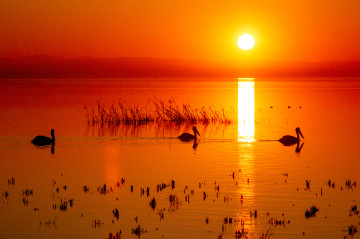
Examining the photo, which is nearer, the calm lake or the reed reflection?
the calm lake

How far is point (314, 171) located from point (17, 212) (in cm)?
1063

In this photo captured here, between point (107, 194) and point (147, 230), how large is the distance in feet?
12.4

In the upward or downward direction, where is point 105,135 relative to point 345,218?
upward

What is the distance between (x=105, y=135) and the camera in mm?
34469

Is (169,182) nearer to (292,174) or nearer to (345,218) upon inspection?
(292,174)

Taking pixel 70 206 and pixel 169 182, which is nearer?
pixel 70 206

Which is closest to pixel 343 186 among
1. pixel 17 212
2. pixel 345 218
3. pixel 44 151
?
pixel 345 218

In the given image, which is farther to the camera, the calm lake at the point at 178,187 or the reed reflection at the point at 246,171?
the reed reflection at the point at 246,171

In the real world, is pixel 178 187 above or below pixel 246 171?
below

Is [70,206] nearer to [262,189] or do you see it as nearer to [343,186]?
[262,189]

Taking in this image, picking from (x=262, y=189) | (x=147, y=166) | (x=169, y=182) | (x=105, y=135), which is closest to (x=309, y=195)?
(x=262, y=189)

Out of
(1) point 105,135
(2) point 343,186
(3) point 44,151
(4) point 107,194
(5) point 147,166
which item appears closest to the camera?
(4) point 107,194

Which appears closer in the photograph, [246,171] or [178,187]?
[178,187]

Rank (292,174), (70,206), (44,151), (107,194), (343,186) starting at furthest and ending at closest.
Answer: (44,151), (292,174), (343,186), (107,194), (70,206)
